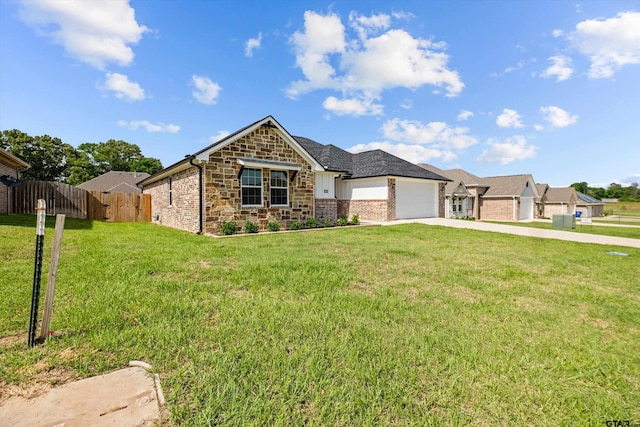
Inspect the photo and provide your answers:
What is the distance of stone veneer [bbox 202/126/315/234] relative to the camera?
12031 millimetres

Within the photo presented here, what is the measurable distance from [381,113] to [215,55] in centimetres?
1288

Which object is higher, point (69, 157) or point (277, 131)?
point (69, 157)

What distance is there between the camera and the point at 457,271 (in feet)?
20.1

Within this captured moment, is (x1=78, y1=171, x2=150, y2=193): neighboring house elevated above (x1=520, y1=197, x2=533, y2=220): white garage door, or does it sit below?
above

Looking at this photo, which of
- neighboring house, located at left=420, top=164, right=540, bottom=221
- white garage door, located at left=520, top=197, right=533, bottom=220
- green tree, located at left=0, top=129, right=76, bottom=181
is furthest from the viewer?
green tree, located at left=0, top=129, right=76, bottom=181

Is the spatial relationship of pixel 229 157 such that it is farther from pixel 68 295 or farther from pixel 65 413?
pixel 65 413

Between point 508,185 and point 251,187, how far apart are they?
31.6 m

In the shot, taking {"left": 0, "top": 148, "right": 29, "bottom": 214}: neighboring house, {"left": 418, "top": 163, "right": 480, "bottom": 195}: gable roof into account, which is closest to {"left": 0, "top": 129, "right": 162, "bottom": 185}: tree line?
{"left": 0, "top": 148, "right": 29, "bottom": 214}: neighboring house

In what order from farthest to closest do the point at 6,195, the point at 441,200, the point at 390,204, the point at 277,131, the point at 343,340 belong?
the point at 441,200, the point at 390,204, the point at 6,195, the point at 277,131, the point at 343,340

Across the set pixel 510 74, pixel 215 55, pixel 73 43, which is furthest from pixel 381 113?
pixel 73 43

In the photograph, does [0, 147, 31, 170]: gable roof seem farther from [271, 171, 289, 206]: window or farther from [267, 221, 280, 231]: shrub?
[267, 221, 280, 231]: shrub

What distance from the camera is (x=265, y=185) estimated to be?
13.5 meters

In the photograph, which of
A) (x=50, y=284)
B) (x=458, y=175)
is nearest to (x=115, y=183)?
(x=50, y=284)

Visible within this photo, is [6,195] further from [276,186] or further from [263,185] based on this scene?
[276,186]
